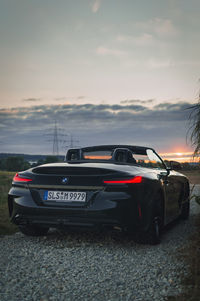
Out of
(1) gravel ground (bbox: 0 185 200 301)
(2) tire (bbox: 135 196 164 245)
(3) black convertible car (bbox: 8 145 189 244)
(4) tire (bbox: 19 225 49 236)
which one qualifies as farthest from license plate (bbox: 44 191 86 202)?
(2) tire (bbox: 135 196 164 245)

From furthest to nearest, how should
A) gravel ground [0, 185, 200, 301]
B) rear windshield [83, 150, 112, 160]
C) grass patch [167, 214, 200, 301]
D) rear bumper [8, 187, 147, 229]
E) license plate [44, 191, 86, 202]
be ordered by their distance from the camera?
1. rear windshield [83, 150, 112, 160]
2. license plate [44, 191, 86, 202]
3. rear bumper [8, 187, 147, 229]
4. gravel ground [0, 185, 200, 301]
5. grass patch [167, 214, 200, 301]

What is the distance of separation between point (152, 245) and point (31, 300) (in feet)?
8.06

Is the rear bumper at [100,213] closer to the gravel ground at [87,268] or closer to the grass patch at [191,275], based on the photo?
the gravel ground at [87,268]

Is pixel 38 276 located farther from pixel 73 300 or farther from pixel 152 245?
pixel 152 245

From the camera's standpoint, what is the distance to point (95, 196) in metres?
4.91

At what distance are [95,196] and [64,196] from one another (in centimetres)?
45

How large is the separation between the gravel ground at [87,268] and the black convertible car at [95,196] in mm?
338

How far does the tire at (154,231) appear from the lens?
5.15 meters

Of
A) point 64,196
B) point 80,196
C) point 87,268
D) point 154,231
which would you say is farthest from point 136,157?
point 87,268

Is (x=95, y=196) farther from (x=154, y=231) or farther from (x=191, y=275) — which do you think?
(x=191, y=275)

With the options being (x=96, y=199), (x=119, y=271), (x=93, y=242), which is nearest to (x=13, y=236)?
(x=93, y=242)

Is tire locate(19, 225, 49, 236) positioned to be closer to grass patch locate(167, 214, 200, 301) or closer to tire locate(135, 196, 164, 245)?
tire locate(135, 196, 164, 245)

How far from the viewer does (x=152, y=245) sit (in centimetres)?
534

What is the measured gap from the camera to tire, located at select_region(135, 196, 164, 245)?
515cm
